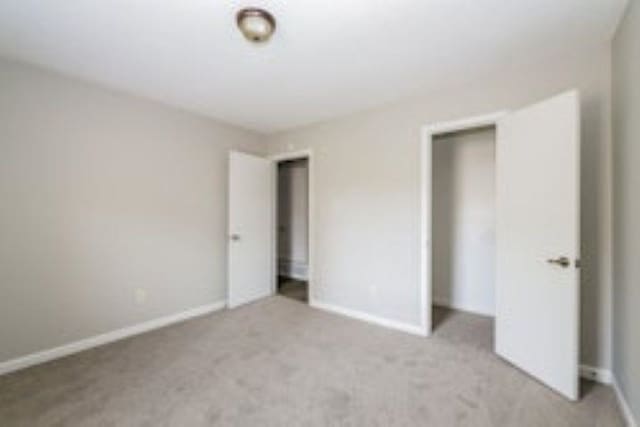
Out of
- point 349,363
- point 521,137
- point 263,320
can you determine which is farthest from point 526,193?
point 263,320

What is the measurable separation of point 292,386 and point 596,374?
216cm

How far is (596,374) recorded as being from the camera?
6.57ft

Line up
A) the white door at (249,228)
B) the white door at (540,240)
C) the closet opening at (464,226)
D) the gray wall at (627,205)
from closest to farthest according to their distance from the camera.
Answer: the gray wall at (627,205), the white door at (540,240), the closet opening at (464,226), the white door at (249,228)

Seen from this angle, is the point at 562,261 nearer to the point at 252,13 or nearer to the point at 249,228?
the point at 252,13

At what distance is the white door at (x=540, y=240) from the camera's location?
1808 millimetres

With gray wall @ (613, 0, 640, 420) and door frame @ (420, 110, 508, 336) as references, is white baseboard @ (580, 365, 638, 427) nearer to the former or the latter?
gray wall @ (613, 0, 640, 420)

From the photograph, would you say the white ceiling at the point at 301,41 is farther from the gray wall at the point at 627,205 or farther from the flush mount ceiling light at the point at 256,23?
the gray wall at the point at 627,205

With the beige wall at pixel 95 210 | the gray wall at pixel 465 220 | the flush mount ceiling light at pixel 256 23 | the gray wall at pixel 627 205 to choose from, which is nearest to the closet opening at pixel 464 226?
the gray wall at pixel 465 220

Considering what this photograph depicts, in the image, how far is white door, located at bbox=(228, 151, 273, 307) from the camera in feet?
11.8

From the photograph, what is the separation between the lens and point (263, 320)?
3.18 m

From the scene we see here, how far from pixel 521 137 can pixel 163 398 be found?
10.2ft

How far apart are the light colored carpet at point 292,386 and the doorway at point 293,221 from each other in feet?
7.92

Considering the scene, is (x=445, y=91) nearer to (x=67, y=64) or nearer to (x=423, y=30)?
(x=423, y=30)

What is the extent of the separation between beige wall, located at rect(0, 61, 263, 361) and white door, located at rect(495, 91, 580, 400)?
3.08m
